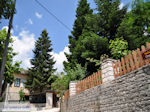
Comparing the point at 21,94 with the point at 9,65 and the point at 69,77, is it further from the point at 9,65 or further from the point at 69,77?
the point at 69,77

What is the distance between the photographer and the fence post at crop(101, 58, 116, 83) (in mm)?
5262

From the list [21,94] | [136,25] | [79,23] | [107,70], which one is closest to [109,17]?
[136,25]

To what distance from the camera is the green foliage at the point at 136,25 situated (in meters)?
11.0

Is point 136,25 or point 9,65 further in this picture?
point 9,65

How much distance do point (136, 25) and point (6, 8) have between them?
1028 cm

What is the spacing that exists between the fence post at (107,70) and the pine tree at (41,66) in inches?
588

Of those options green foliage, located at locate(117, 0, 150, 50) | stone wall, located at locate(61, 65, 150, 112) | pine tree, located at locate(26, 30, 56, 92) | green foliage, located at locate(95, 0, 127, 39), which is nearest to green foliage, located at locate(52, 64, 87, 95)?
green foliage, located at locate(95, 0, 127, 39)

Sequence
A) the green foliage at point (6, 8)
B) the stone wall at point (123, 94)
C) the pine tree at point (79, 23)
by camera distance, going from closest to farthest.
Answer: the stone wall at point (123, 94)
the green foliage at point (6, 8)
the pine tree at point (79, 23)

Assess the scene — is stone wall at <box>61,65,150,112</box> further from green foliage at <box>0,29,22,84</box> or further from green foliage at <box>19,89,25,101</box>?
green foliage at <box>19,89,25,101</box>

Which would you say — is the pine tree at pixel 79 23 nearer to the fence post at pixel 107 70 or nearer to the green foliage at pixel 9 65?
the green foliage at pixel 9 65

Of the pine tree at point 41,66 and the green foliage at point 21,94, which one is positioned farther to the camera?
the pine tree at point 41,66

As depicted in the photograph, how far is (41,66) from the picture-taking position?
22.3 meters


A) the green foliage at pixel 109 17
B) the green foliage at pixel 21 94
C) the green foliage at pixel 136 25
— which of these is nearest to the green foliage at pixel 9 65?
the green foliage at pixel 21 94

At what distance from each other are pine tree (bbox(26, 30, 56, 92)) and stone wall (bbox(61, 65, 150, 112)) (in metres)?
14.4
